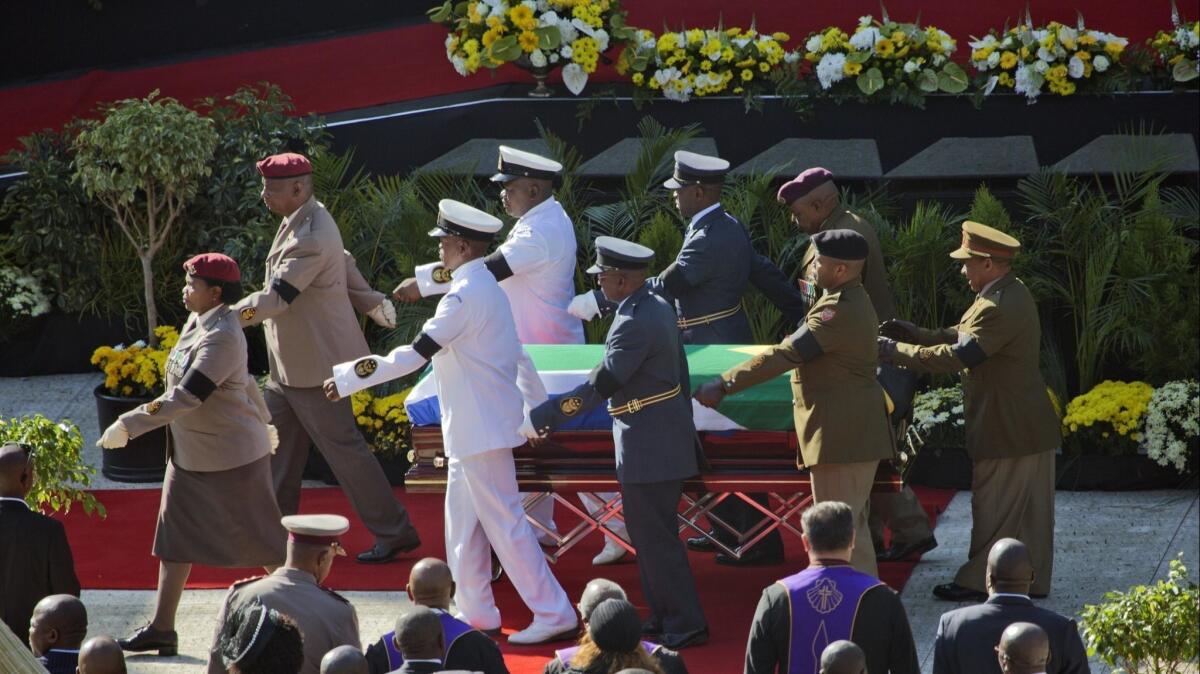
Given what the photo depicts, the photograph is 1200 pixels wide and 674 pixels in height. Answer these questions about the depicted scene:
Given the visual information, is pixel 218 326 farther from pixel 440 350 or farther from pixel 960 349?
pixel 960 349

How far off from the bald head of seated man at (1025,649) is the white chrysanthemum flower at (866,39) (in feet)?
22.0

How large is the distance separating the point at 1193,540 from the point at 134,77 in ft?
29.7

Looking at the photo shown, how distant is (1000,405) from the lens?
293 inches

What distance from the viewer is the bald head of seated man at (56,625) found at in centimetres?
504

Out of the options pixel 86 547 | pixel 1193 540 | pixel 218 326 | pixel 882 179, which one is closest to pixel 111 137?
pixel 86 547

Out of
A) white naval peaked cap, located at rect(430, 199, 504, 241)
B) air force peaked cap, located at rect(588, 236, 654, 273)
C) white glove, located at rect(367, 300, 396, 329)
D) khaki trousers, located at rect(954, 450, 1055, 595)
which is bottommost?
khaki trousers, located at rect(954, 450, 1055, 595)

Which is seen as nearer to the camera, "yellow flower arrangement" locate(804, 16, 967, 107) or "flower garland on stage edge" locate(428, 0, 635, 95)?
"yellow flower arrangement" locate(804, 16, 967, 107)

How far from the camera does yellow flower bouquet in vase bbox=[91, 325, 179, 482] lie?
9.75 meters

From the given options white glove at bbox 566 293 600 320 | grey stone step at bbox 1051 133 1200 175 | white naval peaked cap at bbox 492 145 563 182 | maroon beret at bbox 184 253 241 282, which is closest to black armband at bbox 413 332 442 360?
maroon beret at bbox 184 253 241 282

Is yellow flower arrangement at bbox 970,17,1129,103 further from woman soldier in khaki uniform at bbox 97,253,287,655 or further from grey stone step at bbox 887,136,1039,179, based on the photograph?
woman soldier in khaki uniform at bbox 97,253,287,655

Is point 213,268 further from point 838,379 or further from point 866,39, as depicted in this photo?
point 866,39

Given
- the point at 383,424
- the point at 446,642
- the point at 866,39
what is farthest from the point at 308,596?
the point at 866,39

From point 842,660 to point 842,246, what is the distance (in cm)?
282

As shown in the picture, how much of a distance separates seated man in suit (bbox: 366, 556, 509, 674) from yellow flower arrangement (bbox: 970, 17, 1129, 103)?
21.9ft
